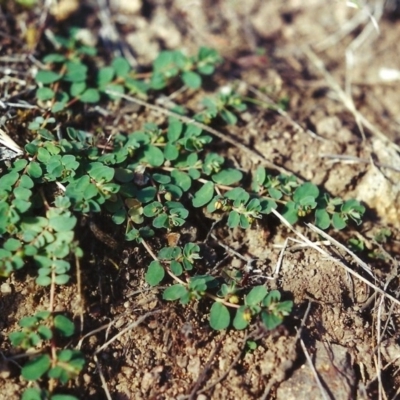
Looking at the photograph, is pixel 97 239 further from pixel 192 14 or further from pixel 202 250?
pixel 192 14

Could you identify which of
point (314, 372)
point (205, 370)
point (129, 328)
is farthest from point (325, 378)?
point (129, 328)

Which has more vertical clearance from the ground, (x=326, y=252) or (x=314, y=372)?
(x=326, y=252)

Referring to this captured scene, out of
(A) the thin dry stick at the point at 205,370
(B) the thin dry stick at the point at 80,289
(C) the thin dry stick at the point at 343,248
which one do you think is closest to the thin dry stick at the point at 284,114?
(C) the thin dry stick at the point at 343,248

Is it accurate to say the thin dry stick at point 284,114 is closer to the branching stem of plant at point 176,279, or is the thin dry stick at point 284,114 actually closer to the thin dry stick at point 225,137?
the thin dry stick at point 225,137

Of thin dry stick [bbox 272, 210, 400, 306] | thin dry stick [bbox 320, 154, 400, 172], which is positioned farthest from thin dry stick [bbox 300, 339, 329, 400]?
thin dry stick [bbox 320, 154, 400, 172]

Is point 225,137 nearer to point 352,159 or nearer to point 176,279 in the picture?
point 352,159

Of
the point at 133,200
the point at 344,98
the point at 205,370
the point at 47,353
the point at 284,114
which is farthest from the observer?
the point at 344,98

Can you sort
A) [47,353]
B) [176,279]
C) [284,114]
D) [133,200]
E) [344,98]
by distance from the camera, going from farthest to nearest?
[344,98] → [284,114] → [133,200] → [176,279] → [47,353]

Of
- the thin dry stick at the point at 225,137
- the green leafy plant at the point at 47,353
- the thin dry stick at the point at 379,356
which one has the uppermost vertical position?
the thin dry stick at the point at 225,137

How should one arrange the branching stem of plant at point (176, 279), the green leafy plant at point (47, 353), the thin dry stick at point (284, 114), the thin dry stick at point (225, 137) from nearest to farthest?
the green leafy plant at point (47, 353) < the branching stem of plant at point (176, 279) < the thin dry stick at point (225, 137) < the thin dry stick at point (284, 114)
